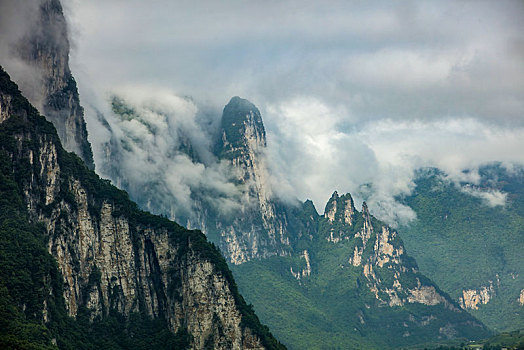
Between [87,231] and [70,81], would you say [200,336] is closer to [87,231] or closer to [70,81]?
[87,231]

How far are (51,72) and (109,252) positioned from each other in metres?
44.7

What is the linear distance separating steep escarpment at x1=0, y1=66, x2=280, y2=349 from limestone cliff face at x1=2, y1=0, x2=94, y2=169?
1680cm

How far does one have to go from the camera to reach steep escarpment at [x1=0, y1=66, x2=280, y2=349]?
14488 centimetres

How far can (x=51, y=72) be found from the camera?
174 metres

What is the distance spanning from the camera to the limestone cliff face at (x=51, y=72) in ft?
541

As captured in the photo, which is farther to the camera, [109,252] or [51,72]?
[51,72]

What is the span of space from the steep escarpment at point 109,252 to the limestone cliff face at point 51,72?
55.1ft

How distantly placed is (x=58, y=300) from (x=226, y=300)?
131 feet

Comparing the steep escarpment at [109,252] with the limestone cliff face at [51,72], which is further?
the limestone cliff face at [51,72]

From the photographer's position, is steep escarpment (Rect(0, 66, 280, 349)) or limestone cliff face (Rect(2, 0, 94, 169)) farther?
limestone cliff face (Rect(2, 0, 94, 169))

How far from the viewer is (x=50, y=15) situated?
17388cm

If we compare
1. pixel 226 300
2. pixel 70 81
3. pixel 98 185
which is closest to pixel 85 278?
pixel 98 185

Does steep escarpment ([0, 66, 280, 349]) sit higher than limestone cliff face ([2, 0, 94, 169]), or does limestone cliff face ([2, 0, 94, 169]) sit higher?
limestone cliff face ([2, 0, 94, 169])

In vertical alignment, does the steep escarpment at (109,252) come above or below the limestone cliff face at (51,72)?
below
